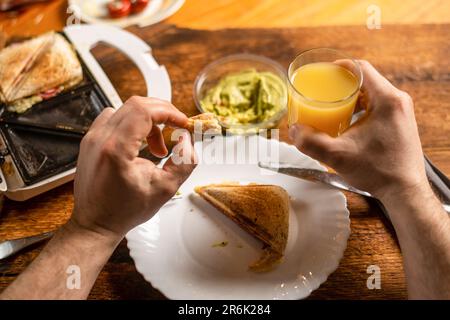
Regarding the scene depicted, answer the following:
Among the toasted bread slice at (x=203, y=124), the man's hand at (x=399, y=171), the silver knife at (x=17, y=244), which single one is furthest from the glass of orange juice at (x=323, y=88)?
the silver knife at (x=17, y=244)

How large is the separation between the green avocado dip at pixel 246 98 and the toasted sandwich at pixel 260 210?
0.35 meters

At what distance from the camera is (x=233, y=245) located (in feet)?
4.78

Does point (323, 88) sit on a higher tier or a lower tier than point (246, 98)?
higher

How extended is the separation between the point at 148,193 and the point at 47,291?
0.35 metres

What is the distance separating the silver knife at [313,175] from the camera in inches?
60.5

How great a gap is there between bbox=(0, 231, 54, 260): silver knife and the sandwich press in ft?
0.54

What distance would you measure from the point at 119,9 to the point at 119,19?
0.05m

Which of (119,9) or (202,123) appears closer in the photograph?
(202,123)

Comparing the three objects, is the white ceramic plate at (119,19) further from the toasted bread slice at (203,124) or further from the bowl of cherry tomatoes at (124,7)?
the toasted bread slice at (203,124)

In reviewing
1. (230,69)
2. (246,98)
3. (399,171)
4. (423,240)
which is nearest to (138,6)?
(230,69)

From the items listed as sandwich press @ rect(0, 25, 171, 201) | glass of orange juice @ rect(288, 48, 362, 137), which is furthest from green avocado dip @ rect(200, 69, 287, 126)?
glass of orange juice @ rect(288, 48, 362, 137)

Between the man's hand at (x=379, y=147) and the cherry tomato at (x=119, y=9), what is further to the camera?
the cherry tomato at (x=119, y=9)

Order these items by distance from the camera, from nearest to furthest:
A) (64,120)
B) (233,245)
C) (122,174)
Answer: (122,174)
(233,245)
(64,120)

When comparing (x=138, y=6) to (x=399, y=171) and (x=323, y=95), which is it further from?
(x=399, y=171)
